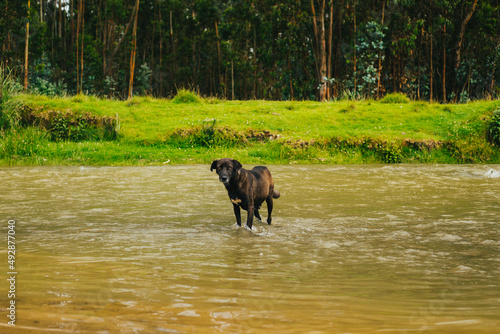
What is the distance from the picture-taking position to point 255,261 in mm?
5195

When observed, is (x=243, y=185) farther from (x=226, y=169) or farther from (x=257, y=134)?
(x=257, y=134)

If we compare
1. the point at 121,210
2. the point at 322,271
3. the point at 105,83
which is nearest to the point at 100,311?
the point at 322,271

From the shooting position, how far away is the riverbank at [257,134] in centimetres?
1545

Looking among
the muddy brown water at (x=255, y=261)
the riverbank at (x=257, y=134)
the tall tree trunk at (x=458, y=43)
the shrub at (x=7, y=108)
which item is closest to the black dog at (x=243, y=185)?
the muddy brown water at (x=255, y=261)

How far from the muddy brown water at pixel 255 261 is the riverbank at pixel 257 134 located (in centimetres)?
485

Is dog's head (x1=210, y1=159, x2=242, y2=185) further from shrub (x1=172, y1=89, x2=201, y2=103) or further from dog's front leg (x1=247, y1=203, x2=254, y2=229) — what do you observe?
shrub (x1=172, y1=89, x2=201, y2=103)

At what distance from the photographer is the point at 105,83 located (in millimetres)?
39094

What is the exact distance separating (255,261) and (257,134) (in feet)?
38.7

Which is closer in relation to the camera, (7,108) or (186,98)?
(7,108)

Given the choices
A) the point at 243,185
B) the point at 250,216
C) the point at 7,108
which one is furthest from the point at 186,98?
the point at 250,216

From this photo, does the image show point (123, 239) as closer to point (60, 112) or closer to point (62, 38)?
point (60, 112)

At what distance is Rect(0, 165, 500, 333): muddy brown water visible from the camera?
11.2 feet

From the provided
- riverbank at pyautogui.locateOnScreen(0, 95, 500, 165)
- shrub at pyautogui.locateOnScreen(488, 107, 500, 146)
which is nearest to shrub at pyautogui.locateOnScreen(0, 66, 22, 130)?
riverbank at pyautogui.locateOnScreen(0, 95, 500, 165)

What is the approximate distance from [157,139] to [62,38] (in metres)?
35.2
